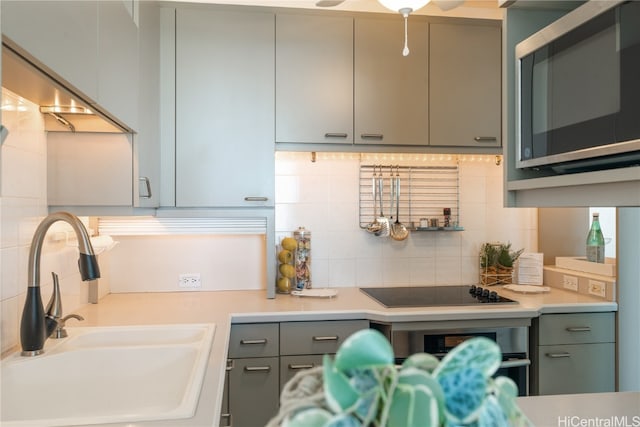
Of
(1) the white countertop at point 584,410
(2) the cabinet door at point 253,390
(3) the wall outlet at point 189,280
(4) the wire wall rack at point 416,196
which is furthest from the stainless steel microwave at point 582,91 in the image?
(3) the wall outlet at point 189,280

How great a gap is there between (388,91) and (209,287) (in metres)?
1.46

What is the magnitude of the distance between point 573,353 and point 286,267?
1.47m

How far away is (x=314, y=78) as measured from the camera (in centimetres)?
213

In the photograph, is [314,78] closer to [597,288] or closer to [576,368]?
[597,288]

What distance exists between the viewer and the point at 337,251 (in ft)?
8.13

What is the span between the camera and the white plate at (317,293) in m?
2.16

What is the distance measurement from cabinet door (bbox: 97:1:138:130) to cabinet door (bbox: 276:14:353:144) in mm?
738

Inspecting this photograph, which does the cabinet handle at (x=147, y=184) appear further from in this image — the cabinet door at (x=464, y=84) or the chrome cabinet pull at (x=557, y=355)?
the chrome cabinet pull at (x=557, y=355)

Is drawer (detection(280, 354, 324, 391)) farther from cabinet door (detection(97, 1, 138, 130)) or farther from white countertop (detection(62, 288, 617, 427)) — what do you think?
cabinet door (detection(97, 1, 138, 130))

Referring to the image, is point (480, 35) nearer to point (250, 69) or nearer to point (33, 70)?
point (250, 69)

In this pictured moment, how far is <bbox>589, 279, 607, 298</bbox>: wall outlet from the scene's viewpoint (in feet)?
6.88

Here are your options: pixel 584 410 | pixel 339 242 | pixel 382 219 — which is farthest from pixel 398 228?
pixel 584 410

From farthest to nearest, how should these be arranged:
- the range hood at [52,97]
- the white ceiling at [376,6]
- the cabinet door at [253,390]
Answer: the white ceiling at [376,6]
the cabinet door at [253,390]
the range hood at [52,97]

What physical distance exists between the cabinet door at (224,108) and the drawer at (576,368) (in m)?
1.53
